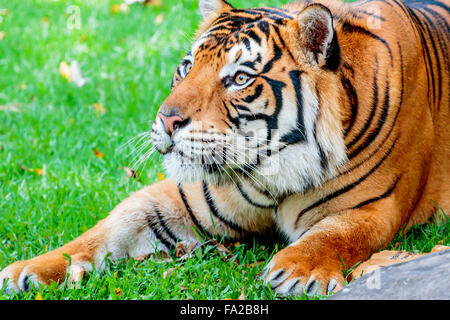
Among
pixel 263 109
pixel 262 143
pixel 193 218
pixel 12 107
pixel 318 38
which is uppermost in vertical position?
pixel 318 38

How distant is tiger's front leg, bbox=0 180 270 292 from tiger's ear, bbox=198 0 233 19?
817 mm

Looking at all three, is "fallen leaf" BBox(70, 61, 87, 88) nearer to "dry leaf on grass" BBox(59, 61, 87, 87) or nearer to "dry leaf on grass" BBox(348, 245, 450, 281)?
"dry leaf on grass" BBox(59, 61, 87, 87)

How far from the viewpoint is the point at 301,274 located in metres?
2.33

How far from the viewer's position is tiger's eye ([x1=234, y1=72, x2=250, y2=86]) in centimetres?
251

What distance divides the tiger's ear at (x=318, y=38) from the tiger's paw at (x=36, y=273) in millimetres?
1286

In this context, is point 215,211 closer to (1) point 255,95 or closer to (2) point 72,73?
(1) point 255,95

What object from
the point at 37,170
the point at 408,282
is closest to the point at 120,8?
the point at 37,170

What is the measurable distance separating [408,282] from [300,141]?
2.42 ft

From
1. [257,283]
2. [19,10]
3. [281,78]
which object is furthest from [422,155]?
[19,10]

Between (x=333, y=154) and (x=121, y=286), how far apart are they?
1004mm

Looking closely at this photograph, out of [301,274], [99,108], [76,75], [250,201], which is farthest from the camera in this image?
[76,75]

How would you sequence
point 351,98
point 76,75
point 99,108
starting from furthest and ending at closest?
point 76,75 < point 99,108 < point 351,98

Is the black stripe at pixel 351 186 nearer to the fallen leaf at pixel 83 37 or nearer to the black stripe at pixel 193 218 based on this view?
the black stripe at pixel 193 218
